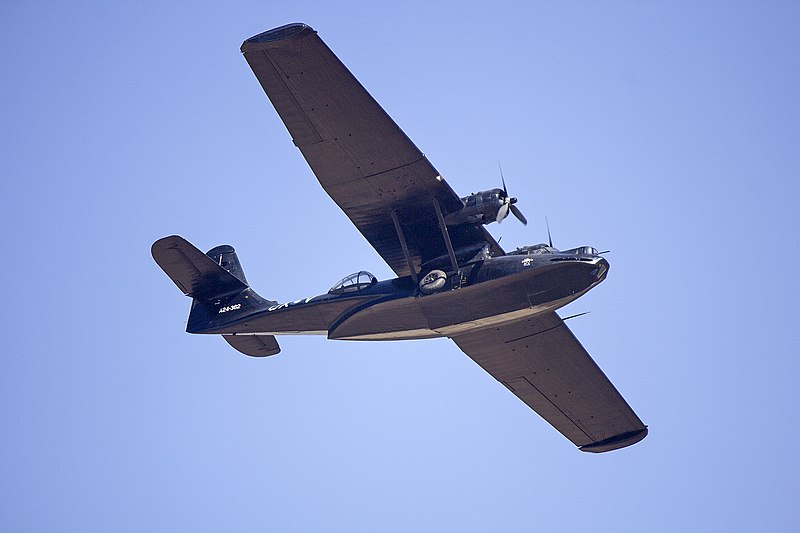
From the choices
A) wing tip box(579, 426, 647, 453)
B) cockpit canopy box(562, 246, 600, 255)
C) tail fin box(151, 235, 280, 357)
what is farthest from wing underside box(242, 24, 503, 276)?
wing tip box(579, 426, 647, 453)

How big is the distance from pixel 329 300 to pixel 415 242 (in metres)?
3.31

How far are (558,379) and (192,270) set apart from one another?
40.9ft

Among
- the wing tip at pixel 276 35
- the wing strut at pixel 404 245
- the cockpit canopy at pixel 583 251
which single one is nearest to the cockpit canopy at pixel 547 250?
the cockpit canopy at pixel 583 251

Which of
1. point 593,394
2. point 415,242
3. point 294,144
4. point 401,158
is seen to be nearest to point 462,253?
point 415,242

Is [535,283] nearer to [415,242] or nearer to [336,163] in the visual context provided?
[415,242]

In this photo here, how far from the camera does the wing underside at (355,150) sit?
90.9 ft

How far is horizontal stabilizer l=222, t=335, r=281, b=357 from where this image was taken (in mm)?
36469

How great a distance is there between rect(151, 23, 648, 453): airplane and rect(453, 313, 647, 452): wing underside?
2.2 inches

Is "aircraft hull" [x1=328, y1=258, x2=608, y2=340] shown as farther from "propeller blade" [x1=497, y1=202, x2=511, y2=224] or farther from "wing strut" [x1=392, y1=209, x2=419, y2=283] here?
"propeller blade" [x1=497, y1=202, x2=511, y2=224]

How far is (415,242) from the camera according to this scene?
31.0 metres

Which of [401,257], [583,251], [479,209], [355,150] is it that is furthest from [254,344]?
[583,251]

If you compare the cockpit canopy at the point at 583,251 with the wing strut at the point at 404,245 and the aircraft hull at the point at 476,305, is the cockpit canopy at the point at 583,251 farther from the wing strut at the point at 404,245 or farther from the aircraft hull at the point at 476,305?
the wing strut at the point at 404,245

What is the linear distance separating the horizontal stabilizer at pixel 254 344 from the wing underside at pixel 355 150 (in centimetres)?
726

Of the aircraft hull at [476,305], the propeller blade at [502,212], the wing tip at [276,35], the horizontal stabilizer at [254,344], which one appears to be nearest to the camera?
the wing tip at [276,35]
